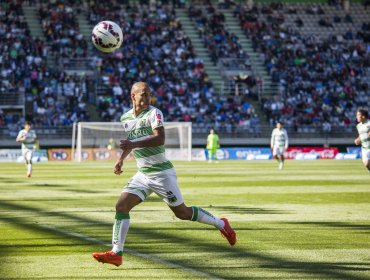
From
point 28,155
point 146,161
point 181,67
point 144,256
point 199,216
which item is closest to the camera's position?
point 146,161

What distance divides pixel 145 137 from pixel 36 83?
151 feet

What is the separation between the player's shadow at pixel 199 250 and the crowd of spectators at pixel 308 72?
44166 mm

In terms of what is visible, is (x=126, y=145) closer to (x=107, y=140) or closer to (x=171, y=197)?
(x=171, y=197)

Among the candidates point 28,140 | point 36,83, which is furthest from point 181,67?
point 28,140

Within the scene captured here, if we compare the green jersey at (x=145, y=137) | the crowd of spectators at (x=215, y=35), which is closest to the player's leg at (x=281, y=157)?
the crowd of spectators at (x=215, y=35)

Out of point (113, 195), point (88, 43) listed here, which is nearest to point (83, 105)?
point (88, 43)

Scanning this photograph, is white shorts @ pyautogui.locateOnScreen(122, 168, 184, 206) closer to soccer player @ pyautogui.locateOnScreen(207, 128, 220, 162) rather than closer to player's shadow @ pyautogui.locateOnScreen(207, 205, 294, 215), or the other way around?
player's shadow @ pyautogui.locateOnScreen(207, 205, 294, 215)

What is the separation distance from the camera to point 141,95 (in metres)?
10.4

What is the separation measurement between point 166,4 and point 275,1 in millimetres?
11074

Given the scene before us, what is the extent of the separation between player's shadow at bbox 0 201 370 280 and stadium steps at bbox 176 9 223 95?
1859 inches

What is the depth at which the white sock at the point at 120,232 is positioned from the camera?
9.97 m

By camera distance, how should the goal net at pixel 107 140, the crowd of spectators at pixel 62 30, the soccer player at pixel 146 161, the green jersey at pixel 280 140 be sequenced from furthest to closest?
1. the crowd of spectators at pixel 62 30
2. the goal net at pixel 107 140
3. the green jersey at pixel 280 140
4. the soccer player at pixel 146 161

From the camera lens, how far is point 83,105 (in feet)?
181

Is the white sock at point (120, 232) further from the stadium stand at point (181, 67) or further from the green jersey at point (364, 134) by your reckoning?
the stadium stand at point (181, 67)
